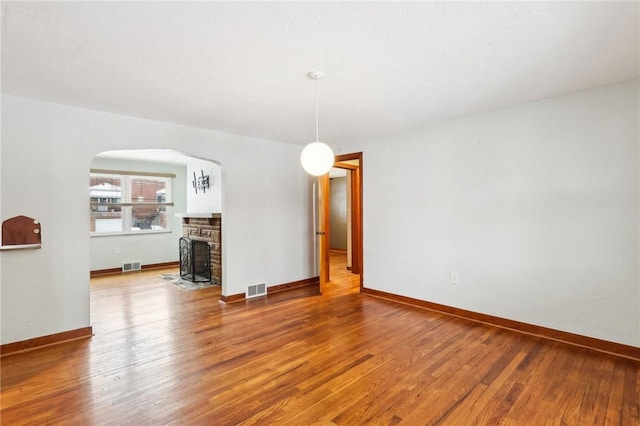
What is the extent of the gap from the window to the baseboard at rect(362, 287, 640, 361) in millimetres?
5613

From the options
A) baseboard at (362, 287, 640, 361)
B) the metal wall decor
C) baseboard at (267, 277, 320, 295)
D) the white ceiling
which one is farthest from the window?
baseboard at (362, 287, 640, 361)

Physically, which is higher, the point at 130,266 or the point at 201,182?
the point at 201,182

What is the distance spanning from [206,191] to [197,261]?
1.35 meters

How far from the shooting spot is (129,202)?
6.60 meters

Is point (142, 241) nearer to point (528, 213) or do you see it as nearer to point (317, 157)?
point (317, 157)

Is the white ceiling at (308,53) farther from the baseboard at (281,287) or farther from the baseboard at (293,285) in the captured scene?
the baseboard at (293,285)

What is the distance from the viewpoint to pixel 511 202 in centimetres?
328

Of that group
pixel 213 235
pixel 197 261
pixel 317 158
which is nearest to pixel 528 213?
pixel 317 158

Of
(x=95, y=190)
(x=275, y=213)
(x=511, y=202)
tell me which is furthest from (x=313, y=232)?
(x=95, y=190)

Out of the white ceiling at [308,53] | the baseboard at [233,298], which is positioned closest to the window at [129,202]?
the baseboard at [233,298]

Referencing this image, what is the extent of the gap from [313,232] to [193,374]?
330cm

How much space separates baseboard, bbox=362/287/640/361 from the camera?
2.65 m

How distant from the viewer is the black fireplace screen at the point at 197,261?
5648mm

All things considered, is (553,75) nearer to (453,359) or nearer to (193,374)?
(453,359)
